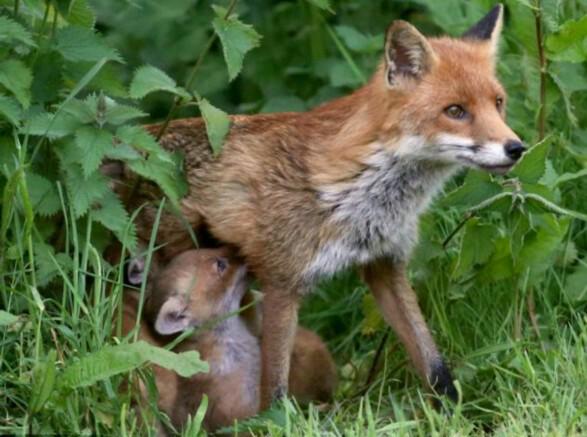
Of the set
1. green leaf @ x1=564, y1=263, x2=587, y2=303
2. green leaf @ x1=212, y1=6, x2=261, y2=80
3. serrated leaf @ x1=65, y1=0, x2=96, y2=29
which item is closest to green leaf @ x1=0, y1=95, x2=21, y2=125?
serrated leaf @ x1=65, y1=0, x2=96, y2=29

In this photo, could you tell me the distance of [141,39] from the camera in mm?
9797

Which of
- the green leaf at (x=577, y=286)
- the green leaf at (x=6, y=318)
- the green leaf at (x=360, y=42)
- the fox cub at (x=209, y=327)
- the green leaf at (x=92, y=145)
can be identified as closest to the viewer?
the green leaf at (x=6, y=318)

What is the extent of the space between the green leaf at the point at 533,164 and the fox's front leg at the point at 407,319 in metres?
0.87

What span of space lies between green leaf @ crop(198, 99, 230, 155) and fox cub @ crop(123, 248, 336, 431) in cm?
71

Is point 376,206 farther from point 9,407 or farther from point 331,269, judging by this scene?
point 9,407

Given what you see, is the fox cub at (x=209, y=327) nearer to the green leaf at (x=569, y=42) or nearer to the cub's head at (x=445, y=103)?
the cub's head at (x=445, y=103)

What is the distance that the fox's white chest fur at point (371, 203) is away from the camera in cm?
641

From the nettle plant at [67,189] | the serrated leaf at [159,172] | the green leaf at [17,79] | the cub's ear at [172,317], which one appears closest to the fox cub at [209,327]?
the cub's ear at [172,317]

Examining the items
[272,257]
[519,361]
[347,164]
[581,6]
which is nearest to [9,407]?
[272,257]

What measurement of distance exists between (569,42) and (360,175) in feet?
4.38

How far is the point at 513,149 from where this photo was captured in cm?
595

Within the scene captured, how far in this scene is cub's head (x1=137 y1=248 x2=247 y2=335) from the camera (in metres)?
6.72

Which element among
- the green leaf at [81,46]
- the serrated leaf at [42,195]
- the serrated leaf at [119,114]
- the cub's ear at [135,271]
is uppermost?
the green leaf at [81,46]

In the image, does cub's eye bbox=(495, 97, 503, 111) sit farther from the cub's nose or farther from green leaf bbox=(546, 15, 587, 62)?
green leaf bbox=(546, 15, 587, 62)
